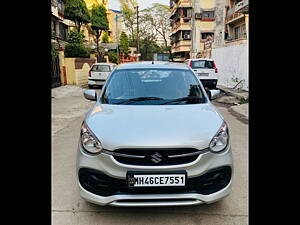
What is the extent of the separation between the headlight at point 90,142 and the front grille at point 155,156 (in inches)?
→ 7.9

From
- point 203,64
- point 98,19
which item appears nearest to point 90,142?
point 203,64

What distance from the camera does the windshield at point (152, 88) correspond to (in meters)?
3.46

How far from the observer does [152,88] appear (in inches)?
144

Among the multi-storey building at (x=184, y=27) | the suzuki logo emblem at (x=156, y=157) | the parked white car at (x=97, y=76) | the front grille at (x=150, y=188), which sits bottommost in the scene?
the front grille at (x=150, y=188)

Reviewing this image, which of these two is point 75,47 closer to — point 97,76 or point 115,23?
point 97,76

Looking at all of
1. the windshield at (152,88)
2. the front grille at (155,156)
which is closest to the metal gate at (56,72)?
the windshield at (152,88)

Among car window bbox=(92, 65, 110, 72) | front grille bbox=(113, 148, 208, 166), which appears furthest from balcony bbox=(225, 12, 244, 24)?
front grille bbox=(113, 148, 208, 166)

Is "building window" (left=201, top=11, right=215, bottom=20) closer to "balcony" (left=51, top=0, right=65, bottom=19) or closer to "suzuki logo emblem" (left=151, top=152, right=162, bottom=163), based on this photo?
"balcony" (left=51, top=0, right=65, bottom=19)

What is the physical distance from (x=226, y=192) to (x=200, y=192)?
297mm

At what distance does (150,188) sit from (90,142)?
28.7 inches

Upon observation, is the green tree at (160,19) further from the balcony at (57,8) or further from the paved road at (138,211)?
the paved road at (138,211)

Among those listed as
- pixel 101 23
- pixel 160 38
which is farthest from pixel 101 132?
pixel 160 38

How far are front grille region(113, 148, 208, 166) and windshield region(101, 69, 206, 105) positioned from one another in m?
1.00
